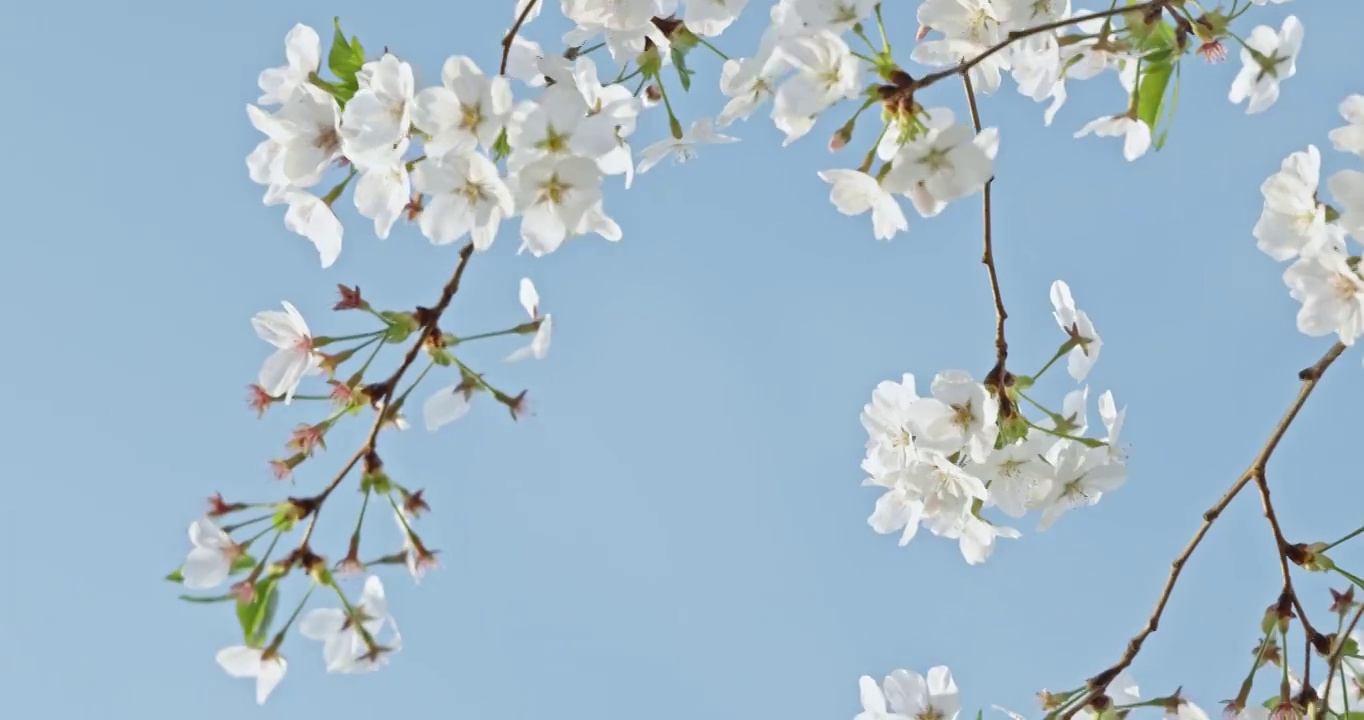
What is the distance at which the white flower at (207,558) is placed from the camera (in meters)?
2.22

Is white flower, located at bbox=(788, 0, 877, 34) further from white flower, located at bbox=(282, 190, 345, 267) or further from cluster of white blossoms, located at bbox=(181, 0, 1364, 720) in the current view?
white flower, located at bbox=(282, 190, 345, 267)

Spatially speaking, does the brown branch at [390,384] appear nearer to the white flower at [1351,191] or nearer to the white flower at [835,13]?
the white flower at [835,13]

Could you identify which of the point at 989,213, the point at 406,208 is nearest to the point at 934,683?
the point at 989,213

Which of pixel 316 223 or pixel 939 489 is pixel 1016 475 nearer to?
pixel 939 489

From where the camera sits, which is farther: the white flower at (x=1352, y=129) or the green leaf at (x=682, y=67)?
the green leaf at (x=682, y=67)

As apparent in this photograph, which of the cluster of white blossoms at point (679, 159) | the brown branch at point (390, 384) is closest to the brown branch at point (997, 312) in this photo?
the cluster of white blossoms at point (679, 159)

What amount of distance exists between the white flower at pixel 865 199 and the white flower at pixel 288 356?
1054mm

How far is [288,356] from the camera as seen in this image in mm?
2438

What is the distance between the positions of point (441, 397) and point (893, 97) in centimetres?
104

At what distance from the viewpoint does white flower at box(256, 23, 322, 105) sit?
235 centimetres

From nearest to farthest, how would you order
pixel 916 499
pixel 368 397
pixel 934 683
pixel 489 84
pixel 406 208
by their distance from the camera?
pixel 489 84
pixel 368 397
pixel 406 208
pixel 916 499
pixel 934 683

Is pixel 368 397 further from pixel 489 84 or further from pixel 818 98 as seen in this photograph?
pixel 818 98

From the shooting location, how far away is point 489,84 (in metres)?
2.16

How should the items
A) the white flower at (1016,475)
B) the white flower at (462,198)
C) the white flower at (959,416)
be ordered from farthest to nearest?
the white flower at (1016,475)
the white flower at (959,416)
the white flower at (462,198)
